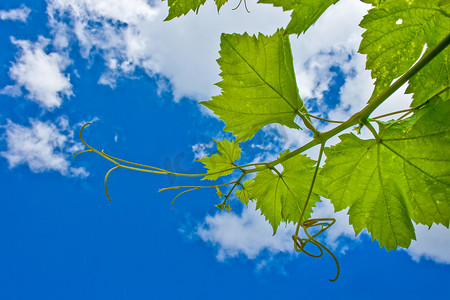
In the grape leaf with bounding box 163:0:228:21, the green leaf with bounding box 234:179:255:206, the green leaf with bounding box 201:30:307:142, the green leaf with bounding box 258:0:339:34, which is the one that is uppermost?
the grape leaf with bounding box 163:0:228:21

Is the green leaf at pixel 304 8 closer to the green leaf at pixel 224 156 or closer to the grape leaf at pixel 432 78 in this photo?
the grape leaf at pixel 432 78

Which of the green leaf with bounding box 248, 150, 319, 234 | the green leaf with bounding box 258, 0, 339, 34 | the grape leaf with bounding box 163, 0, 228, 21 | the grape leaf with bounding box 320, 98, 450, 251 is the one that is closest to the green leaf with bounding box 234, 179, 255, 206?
the green leaf with bounding box 248, 150, 319, 234

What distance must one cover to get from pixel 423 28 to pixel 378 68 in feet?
0.42

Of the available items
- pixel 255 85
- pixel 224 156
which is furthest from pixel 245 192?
pixel 255 85

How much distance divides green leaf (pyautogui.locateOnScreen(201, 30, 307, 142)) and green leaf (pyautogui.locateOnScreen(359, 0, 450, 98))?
188 mm

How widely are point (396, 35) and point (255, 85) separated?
0.34 meters

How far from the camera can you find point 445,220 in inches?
29.4

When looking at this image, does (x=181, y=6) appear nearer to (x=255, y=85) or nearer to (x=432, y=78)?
(x=255, y=85)

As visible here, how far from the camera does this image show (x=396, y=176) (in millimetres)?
801

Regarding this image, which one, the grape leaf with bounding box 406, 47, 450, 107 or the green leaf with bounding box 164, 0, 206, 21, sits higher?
the green leaf with bounding box 164, 0, 206, 21

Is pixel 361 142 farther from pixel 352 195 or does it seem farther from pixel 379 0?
pixel 379 0

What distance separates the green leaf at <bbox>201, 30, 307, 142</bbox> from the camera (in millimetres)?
748

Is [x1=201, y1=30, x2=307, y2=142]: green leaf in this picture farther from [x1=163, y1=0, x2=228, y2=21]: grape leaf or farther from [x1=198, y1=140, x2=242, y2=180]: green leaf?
[x1=198, y1=140, x2=242, y2=180]: green leaf

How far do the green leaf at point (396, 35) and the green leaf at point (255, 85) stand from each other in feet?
0.62
